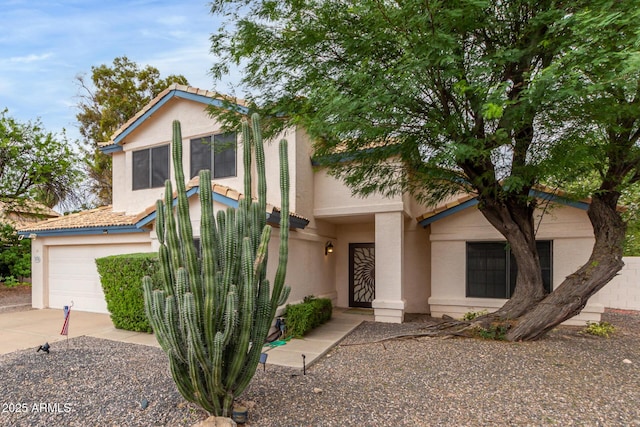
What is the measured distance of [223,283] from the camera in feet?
12.8

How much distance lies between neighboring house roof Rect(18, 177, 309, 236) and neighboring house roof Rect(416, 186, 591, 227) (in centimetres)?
376

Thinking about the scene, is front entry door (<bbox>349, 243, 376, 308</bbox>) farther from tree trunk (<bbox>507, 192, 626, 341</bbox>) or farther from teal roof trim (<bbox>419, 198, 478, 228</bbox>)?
tree trunk (<bbox>507, 192, 626, 341</bbox>)

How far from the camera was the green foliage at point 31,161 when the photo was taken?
1599cm

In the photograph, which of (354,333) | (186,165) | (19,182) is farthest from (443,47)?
(19,182)

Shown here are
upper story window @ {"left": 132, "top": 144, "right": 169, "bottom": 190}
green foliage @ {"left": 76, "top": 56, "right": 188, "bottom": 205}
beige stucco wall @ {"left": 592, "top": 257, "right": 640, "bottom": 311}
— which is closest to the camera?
upper story window @ {"left": 132, "top": 144, "right": 169, "bottom": 190}

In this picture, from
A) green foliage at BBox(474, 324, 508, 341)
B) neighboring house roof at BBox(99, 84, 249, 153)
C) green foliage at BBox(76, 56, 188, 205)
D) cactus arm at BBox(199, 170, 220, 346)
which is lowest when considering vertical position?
green foliage at BBox(474, 324, 508, 341)

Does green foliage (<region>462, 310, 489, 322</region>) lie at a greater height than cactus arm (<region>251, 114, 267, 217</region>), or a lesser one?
lesser

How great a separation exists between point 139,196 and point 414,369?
1035 cm

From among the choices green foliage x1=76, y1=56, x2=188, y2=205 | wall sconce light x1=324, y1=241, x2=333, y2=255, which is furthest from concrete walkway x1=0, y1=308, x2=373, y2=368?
green foliage x1=76, y1=56, x2=188, y2=205

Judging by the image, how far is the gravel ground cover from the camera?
4219mm

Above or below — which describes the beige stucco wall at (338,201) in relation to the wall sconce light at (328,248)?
above

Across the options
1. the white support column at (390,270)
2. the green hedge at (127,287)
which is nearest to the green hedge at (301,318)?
the white support column at (390,270)

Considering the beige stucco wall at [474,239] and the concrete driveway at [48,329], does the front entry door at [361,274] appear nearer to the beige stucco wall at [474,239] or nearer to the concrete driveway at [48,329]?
the beige stucco wall at [474,239]

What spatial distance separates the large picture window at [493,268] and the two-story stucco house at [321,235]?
28mm
